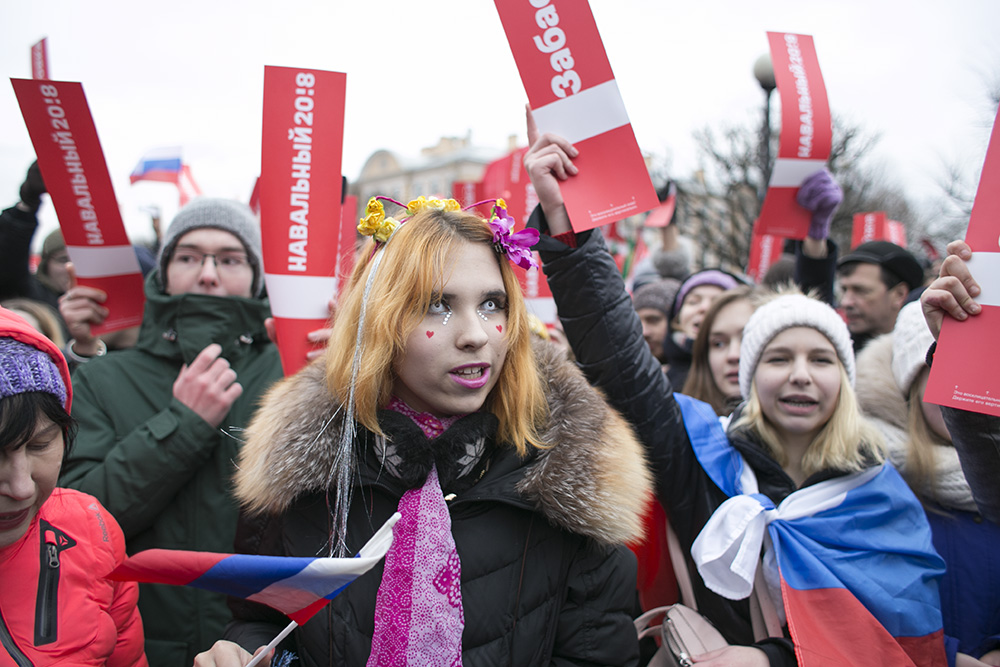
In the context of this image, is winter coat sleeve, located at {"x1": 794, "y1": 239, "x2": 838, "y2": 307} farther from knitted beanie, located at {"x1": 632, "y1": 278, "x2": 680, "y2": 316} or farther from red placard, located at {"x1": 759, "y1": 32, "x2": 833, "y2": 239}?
knitted beanie, located at {"x1": 632, "y1": 278, "x2": 680, "y2": 316}

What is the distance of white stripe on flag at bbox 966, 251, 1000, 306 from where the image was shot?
1.55 m

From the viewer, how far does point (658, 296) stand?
4.49 metres

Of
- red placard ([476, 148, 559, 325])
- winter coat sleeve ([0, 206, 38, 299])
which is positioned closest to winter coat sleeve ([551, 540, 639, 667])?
red placard ([476, 148, 559, 325])

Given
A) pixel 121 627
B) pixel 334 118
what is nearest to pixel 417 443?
pixel 121 627

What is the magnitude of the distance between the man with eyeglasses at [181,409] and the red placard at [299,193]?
29cm

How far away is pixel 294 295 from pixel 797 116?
239 centimetres

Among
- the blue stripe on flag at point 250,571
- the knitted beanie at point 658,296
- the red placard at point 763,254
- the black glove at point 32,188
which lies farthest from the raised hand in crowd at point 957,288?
the red placard at point 763,254

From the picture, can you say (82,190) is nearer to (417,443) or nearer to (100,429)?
(100,429)

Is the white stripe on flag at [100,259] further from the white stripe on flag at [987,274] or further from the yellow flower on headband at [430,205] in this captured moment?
the white stripe on flag at [987,274]

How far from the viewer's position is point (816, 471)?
2072mm

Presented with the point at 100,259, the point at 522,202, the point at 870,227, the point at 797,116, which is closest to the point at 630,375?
the point at 797,116

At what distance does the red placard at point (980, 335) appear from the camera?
1.53 meters

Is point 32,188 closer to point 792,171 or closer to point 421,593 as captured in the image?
point 421,593

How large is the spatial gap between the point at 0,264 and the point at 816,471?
3975 millimetres
